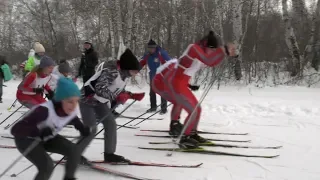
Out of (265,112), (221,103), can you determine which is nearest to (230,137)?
(265,112)

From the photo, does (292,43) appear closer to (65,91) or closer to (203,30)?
(203,30)

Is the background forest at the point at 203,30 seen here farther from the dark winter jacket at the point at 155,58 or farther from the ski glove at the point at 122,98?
the ski glove at the point at 122,98

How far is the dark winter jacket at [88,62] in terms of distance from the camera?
8789mm

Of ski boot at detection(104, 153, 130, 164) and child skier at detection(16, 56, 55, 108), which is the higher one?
child skier at detection(16, 56, 55, 108)

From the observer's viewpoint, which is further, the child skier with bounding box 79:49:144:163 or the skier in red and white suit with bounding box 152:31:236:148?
the skier in red and white suit with bounding box 152:31:236:148

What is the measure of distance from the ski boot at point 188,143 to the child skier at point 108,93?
1063 millimetres

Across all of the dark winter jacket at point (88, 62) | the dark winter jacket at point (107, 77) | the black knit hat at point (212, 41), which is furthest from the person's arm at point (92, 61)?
the dark winter jacket at point (107, 77)

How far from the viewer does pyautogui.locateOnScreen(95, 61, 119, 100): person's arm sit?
3.76m

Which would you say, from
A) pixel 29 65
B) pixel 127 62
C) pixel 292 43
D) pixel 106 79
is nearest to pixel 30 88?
pixel 106 79

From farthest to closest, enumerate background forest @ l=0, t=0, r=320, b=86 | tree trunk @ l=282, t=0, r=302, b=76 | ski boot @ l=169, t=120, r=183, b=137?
1. background forest @ l=0, t=0, r=320, b=86
2. tree trunk @ l=282, t=0, r=302, b=76
3. ski boot @ l=169, t=120, r=183, b=137

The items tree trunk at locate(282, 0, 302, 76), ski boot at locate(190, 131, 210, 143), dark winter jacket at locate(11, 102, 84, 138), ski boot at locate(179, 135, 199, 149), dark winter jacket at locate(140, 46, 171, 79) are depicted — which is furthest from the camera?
tree trunk at locate(282, 0, 302, 76)

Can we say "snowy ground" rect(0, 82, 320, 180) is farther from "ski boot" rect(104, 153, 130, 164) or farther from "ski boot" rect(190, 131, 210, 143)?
"ski boot" rect(190, 131, 210, 143)

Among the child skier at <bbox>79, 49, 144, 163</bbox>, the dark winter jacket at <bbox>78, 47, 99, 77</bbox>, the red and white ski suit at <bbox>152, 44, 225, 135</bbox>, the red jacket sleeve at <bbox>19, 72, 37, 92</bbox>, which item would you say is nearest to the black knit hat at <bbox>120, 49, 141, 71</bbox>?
the child skier at <bbox>79, 49, 144, 163</bbox>

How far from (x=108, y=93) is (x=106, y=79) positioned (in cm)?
17
